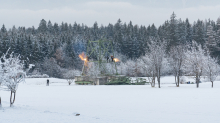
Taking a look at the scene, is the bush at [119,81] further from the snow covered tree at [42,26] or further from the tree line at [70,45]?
the snow covered tree at [42,26]

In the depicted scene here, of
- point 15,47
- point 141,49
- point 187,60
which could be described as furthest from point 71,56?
point 187,60

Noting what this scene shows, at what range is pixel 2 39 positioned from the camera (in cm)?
6844

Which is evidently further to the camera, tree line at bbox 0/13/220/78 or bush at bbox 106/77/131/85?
tree line at bbox 0/13/220/78

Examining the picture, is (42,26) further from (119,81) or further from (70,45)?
(119,81)

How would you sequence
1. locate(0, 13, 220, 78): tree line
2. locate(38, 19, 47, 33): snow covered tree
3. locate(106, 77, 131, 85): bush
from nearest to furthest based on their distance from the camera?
locate(106, 77, 131, 85): bush, locate(0, 13, 220, 78): tree line, locate(38, 19, 47, 33): snow covered tree

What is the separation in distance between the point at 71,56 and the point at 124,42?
67.9 ft

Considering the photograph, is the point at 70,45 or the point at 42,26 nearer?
the point at 70,45

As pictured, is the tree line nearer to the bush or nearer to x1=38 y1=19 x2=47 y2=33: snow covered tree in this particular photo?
the bush

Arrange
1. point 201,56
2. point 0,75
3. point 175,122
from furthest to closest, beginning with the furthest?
point 201,56 < point 0,75 < point 175,122

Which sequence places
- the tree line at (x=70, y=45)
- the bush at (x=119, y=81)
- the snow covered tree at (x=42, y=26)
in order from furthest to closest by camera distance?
the snow covered tree at (x=42, y=26), the tree line at (x=70, y=45), the bush at (x=119, y=81)

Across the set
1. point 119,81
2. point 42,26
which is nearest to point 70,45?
point 119,81

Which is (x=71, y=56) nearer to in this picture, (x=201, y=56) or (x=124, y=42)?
(x=124, y=42)

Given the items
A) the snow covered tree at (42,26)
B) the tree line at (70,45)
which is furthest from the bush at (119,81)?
the snow covered tree at (42,26)

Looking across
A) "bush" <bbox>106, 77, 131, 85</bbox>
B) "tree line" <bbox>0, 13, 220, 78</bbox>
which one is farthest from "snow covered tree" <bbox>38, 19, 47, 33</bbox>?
"bush" <bbox>106, 77, 131, 85</bbox>
